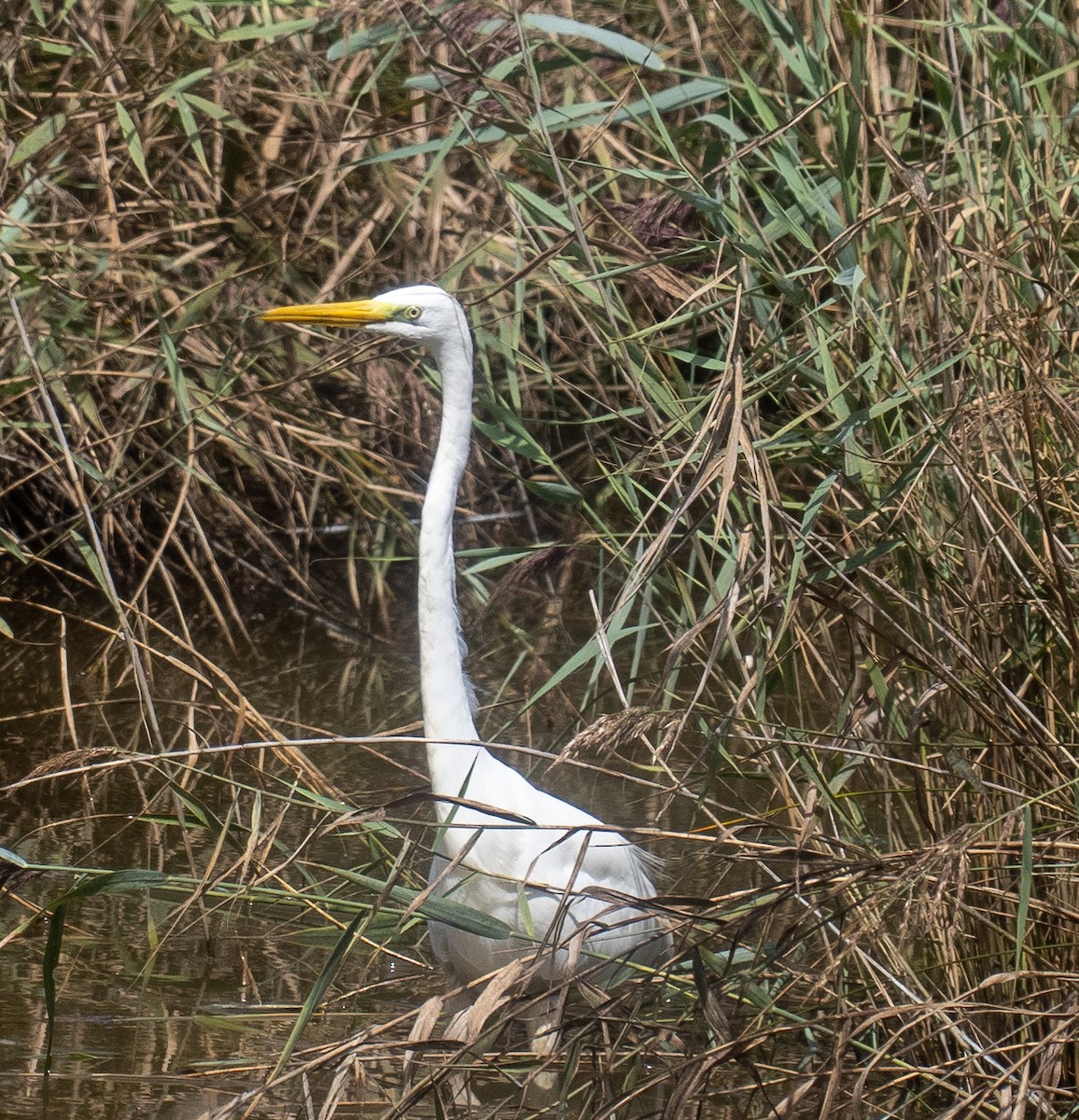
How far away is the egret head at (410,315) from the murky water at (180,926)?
0.63m

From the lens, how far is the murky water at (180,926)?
2.00m

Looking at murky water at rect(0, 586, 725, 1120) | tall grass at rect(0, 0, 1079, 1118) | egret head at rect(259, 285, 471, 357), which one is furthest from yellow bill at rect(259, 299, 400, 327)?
murky water at rect(0, 586, 725, 1120)

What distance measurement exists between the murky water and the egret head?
63cm

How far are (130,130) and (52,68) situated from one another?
0.84 meters

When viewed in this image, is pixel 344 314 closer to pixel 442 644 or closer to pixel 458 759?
pixel 442 644

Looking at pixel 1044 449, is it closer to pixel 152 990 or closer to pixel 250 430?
pixel 152 990

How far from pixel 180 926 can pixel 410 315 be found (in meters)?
1.09

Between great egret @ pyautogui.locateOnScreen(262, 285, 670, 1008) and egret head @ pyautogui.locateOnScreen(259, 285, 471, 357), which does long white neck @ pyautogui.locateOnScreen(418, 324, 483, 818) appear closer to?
great egret @ pyautogui.locateOnScreen(262, 285, 670, 1008)

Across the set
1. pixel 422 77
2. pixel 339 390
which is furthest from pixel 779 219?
pixel 339 390

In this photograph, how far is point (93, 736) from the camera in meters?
3.54

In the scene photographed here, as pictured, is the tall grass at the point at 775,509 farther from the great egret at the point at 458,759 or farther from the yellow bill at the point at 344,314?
the yellow bill at the point at 344,314

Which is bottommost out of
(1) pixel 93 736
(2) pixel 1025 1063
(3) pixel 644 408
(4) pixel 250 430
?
(1) pixel 93 736

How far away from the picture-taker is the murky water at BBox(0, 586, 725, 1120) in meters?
2.00

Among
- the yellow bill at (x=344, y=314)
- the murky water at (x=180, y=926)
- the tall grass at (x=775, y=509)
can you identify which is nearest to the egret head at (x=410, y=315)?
the yellow bill at (x=344, y=314)
